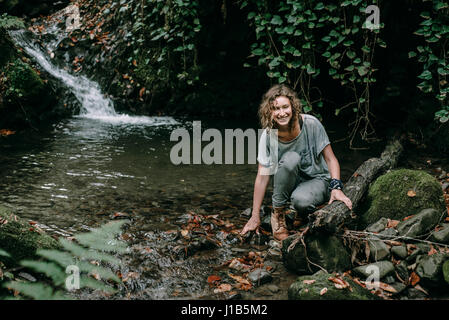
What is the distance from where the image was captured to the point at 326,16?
4.68m

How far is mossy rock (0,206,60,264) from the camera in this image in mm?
2250

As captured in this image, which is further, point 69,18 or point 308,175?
point 69,18

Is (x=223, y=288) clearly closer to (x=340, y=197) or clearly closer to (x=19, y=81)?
(x=340, y=197)

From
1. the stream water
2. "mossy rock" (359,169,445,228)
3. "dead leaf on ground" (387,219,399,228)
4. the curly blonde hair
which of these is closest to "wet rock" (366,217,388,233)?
"dead leaf on ground" (387,219,399,228)

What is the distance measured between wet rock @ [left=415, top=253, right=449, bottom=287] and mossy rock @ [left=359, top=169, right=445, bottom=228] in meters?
0.74

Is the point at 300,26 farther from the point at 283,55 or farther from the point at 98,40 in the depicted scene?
the point at 98,40

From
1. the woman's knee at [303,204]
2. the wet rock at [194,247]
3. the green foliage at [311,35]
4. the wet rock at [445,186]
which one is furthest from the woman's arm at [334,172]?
the green foliage at [311,35]

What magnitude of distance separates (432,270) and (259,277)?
1.13 meters

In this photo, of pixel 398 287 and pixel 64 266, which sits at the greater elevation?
pixel 64 266

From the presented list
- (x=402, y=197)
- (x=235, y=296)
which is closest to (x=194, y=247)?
(x=235, y=296)

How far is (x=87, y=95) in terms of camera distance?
8.62 meters

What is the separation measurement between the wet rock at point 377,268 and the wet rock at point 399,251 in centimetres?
14
